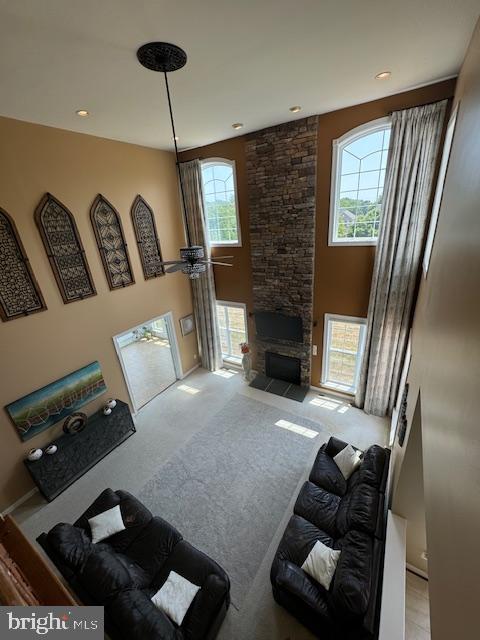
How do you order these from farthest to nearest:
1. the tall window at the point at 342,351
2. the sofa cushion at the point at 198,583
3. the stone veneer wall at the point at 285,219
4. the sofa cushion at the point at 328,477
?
the tall window at the point at 342,351 → the stone veneer wall at the point at 285,219 → the sofa cushion at the point at 328,477 → the sofa cushion at the point at 198,583

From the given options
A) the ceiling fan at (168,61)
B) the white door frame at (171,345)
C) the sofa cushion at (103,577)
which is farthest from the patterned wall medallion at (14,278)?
the sofa cushion at (103,577)

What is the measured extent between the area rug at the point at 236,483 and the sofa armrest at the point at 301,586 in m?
0.71

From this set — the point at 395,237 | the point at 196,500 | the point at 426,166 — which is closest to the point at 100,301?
the point at 196,500

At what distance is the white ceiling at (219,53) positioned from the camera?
1.96 metres

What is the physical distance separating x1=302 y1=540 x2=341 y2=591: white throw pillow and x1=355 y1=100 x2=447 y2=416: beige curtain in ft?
9.69

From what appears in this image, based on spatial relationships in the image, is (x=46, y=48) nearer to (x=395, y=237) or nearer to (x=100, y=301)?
(x=100, y=301)

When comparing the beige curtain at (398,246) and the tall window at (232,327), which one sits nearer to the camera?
the beige curtain at (398,246)

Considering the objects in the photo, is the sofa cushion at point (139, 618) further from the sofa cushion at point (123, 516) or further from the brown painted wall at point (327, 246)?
the brown painted wall at point (327, 246)

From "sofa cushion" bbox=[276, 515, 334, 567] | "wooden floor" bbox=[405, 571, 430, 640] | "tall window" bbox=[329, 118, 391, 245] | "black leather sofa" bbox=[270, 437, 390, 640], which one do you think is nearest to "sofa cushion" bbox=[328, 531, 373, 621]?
"black leather sofa" bbox=[270, 437, 390, 640]

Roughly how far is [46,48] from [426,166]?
14.5ft

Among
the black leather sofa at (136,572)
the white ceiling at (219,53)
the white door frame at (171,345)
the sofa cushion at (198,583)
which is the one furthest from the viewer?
the white door frame at (171,345)

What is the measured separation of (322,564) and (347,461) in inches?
52.0

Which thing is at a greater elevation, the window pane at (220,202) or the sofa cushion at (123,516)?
the window pane at (220,202)

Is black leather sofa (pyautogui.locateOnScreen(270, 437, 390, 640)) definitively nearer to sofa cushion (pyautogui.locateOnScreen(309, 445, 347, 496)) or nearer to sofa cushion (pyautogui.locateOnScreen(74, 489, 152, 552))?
sofa cushion (pyautogui.locateOnScreen(309, 445, 347, 496))
